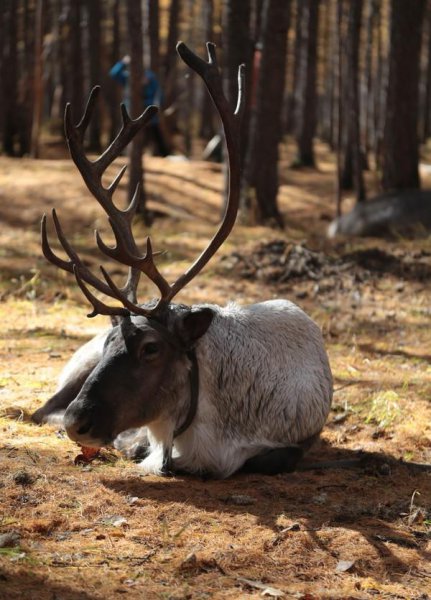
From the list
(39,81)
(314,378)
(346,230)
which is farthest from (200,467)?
(39,81)

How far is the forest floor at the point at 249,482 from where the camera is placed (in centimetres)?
408

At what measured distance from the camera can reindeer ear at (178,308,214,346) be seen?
5.59 meters

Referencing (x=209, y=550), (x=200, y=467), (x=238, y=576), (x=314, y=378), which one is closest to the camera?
(x=238, y=576)

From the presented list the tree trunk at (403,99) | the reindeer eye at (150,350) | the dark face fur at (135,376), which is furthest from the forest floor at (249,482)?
the tree trunk at (403,99)

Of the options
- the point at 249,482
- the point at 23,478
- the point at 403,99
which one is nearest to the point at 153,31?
the point at 403,99

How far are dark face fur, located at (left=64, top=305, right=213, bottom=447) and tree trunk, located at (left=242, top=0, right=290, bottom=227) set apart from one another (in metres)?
8.27

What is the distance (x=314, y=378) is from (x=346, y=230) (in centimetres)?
816

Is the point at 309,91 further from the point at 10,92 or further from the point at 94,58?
the point at 10,92

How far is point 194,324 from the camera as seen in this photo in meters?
5.65

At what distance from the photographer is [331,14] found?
1510 inches

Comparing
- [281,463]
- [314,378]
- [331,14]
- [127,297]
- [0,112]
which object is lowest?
[281,463]

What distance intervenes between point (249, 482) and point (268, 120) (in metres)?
9.30

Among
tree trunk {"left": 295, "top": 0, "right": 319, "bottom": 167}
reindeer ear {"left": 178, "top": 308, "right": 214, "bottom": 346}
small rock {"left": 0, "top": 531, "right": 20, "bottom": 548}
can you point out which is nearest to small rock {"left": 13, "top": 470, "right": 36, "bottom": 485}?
small rock {"left": 0, "top": 531, "right": 20, "bottom": 548}

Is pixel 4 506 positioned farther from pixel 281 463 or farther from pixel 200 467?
pixel 281 463
